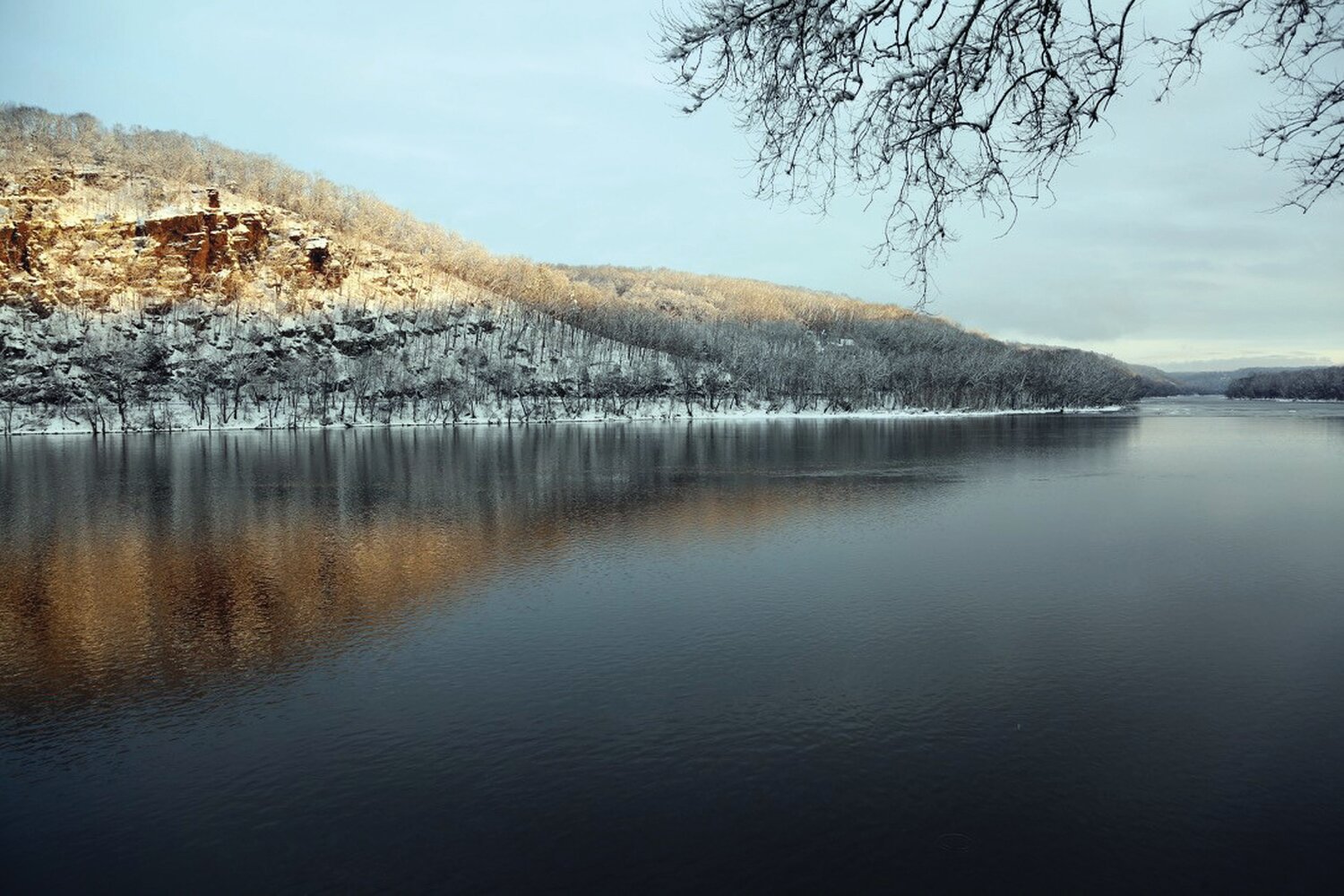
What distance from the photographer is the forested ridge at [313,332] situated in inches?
3693

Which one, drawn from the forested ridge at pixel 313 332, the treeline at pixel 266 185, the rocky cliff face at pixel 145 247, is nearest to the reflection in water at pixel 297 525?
the forested ridge at pixel 313 332

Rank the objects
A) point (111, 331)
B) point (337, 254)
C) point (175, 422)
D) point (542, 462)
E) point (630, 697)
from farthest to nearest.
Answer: point (337, 254) → point (111, 331) → point (175, 422) → point (542, 462) → point (630, 697)

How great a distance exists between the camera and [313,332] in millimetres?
114312

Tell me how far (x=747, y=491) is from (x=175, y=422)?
78.8m

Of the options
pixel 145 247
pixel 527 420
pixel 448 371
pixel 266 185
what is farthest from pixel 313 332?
pixel 266 185

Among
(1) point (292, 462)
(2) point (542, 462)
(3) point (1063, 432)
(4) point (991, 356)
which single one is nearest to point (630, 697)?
(2) point (542, 462)

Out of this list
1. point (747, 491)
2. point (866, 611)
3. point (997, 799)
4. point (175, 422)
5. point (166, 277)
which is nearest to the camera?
point (997, 799)

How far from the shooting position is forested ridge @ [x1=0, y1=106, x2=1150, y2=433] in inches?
3693

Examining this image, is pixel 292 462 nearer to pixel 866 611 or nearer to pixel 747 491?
pixel 747 491

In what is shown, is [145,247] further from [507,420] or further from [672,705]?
[672,705]

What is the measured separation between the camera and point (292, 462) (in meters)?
41.8

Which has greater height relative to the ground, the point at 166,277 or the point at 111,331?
the point at 166,277

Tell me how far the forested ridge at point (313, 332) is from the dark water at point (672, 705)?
77.8m

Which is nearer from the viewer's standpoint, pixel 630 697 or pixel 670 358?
pixel 630 697
